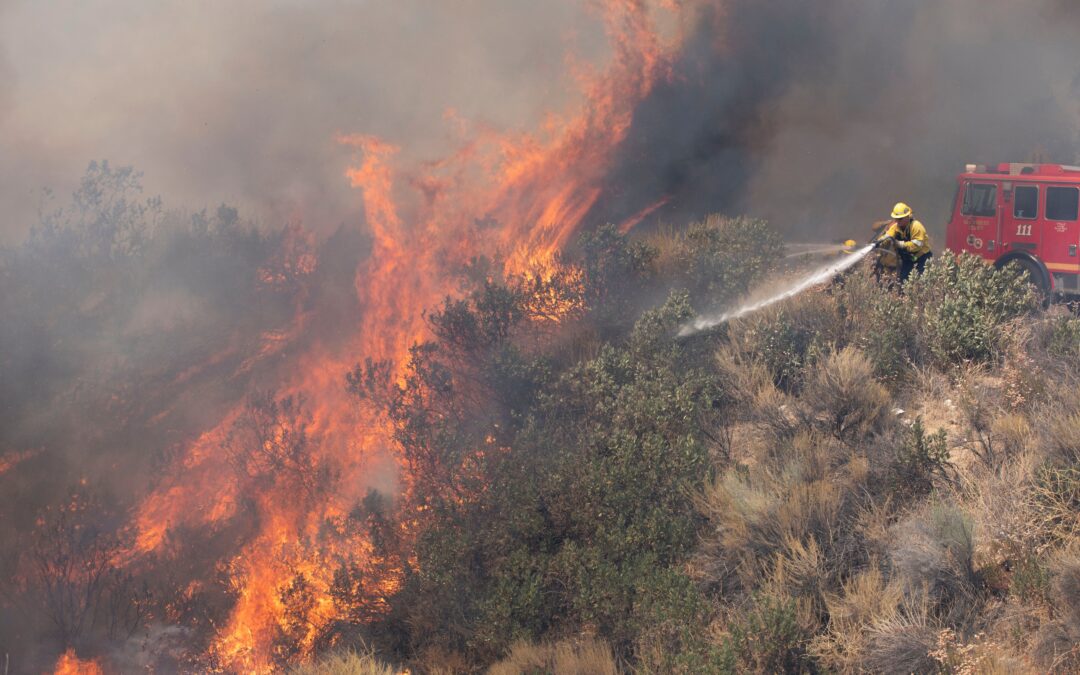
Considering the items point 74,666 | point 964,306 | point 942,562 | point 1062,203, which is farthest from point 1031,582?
point 74,666

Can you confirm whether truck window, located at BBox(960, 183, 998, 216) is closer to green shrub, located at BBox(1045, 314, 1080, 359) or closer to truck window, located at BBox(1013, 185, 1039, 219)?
truck window, located at BBox(1013, 185, 1039, 219)

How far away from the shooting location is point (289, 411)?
13.8 m

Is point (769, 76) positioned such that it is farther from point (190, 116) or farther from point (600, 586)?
point (600, 586)

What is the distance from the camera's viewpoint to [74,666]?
11125 mm

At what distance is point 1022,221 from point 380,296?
1079 centimetres

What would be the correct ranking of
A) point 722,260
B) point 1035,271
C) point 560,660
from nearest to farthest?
point 560,660 → point 722,260 → point 1035,271

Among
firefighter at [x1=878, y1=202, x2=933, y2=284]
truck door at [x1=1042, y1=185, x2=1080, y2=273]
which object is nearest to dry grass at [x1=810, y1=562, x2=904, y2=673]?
firefighter at [x1=878, y1=202, x2=933, y2=284]

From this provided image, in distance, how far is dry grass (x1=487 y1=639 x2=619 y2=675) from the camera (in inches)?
282

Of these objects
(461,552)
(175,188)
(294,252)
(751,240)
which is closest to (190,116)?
(175,188)

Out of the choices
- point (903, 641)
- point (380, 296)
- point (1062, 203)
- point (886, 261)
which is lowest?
point (903, 641)

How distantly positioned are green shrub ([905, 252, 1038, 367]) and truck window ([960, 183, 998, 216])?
3.79 m

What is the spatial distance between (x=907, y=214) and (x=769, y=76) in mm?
8274

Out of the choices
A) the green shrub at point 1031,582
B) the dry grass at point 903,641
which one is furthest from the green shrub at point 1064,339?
the dry grass at point 903,641

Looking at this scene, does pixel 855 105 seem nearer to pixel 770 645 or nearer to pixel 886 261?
pixel 886 261
